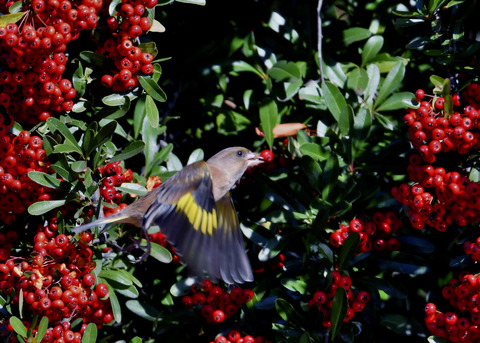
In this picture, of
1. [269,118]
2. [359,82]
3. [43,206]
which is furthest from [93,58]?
[359,82]

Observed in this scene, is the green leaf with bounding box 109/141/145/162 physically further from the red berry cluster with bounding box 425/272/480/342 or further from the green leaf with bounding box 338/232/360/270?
the red berry cluster with bounding box 425/272/480/342

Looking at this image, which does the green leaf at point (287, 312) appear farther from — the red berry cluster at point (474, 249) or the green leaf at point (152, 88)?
the green leaf at point (152, 88)

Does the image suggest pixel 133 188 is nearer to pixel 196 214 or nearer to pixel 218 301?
pixel 196 214

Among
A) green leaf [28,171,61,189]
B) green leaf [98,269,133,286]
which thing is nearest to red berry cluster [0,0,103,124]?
green leaf [28,171,61,189]

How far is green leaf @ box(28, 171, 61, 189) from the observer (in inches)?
107

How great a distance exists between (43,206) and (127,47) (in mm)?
735

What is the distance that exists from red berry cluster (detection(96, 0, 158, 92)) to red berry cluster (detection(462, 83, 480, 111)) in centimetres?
132

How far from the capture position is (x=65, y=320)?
9.23 feet

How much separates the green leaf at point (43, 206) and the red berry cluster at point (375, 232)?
1161 mm

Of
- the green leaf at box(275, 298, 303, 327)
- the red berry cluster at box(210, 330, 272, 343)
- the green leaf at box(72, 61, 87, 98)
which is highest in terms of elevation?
the green leaf at box(72, 61, 87, 98)

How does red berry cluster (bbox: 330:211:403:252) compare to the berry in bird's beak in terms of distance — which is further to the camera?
the berry in bird's beak

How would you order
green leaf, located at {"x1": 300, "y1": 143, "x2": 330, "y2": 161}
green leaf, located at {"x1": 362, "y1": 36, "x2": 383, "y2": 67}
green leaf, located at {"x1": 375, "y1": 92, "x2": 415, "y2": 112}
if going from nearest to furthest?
green leaf, located at {"x1": 300, "y1": 143, "x2": 330, "y2": 161}
green leaf, located at {"x1": 375, "y1": 92, "x2": 415, "y2": 112}
green leaf, located at {"x1": 362, "y1": 36, "x2": 383, "y2": 67}

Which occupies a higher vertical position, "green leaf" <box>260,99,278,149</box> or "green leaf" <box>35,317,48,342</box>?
"green leaf" <box>260,99,278,149</box>

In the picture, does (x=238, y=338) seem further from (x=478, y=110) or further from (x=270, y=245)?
(x=478, y=110)
